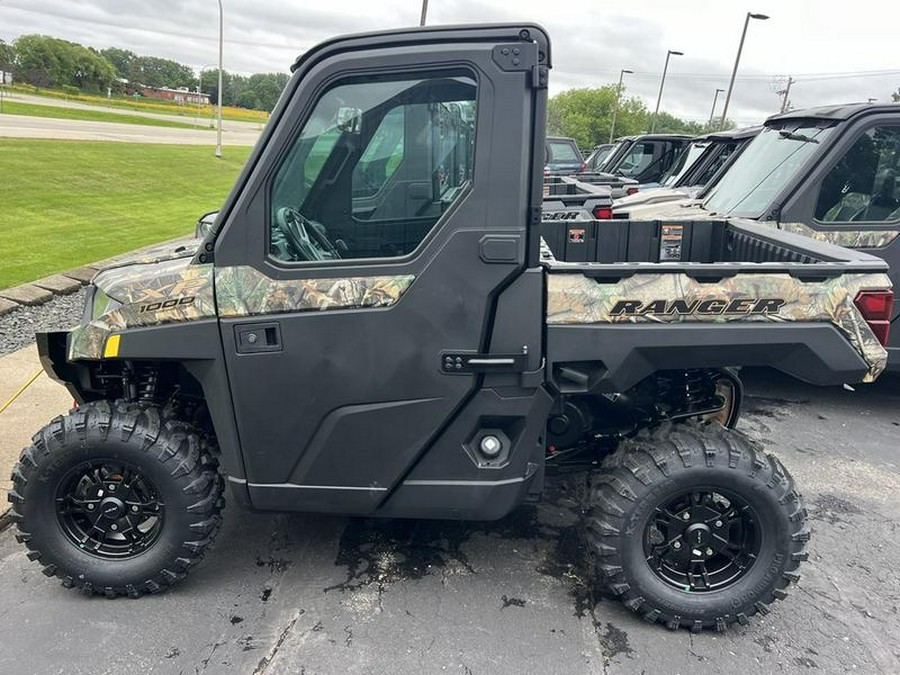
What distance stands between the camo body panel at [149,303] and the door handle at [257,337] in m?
0.14

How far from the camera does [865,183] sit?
5.61 m

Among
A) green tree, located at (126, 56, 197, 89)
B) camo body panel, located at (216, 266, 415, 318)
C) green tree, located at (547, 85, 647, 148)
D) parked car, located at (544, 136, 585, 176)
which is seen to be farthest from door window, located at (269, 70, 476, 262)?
green tree, located at (126, 56, 197, 89)

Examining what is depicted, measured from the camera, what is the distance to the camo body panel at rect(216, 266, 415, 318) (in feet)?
8.98

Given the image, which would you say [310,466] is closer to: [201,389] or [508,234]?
[201,389]

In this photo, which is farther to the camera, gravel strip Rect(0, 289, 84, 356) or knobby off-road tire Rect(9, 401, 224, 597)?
gravel strip Rect(0, 289, 84, 356)

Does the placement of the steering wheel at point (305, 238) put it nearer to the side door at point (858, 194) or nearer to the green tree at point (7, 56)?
the side door at point (858, 194)

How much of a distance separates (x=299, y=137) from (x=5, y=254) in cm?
747

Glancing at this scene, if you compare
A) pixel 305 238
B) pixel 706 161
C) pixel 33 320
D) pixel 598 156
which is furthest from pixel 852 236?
pixel 598 156

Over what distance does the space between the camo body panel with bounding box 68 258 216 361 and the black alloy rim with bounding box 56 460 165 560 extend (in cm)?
55

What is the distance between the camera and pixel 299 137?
270 centimetres

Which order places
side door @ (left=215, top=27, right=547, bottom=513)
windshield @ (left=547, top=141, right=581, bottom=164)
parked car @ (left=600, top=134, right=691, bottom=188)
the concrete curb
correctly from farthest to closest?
windshield @ (left=547, top=141, right=581, bottom=164), parked car @ (left=600, top=134, right=691, bottom=188), the concrete curb, side door @ (left=215, top=27, right=547, bottom=513)

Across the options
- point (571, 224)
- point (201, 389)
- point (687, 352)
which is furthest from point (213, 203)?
point (687, 352)

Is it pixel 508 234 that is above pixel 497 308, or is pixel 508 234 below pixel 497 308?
above

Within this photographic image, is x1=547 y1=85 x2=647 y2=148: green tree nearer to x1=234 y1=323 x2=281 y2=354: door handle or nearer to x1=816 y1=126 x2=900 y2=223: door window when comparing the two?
x1=816 y1=126 x2=900 y2=223: door window
